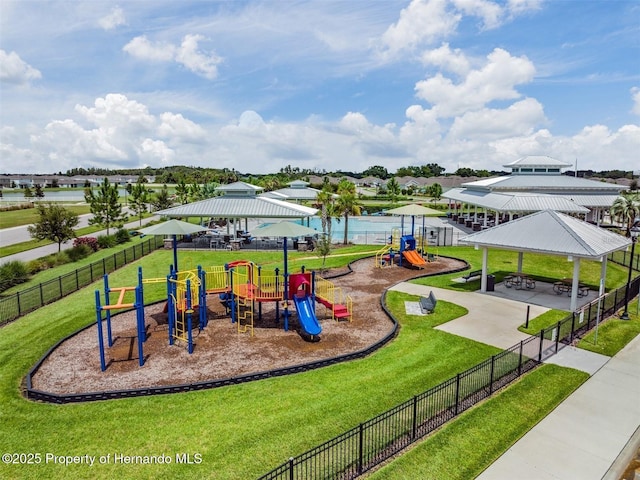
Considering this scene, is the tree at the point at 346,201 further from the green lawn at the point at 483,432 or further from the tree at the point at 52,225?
the green lawn at the point at 483,432

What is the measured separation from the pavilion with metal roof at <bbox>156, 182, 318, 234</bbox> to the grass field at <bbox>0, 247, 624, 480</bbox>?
21.2 meters

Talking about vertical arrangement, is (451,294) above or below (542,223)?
below

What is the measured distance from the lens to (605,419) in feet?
34.0

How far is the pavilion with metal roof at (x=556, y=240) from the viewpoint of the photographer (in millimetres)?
18547

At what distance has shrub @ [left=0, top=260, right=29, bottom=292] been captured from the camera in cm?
2366

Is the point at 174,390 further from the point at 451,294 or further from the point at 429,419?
the point at 451,294

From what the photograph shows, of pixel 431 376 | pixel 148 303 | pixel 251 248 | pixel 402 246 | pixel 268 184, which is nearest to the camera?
pixel 431 376

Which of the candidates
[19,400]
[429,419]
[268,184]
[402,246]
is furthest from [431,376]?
[268,184]

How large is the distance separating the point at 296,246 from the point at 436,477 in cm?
2838

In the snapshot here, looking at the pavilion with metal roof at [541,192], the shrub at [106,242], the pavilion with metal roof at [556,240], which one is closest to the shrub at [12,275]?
the shrub at [106,242]

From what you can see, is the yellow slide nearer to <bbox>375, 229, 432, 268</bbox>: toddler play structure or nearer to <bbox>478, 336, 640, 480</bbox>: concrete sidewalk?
<bbox>375, 229, 432, 268</bbox>: toddler play structure

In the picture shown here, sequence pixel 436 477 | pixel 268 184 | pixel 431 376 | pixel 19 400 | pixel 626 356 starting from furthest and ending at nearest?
pixel 268 184 → pixel 626 356 → pixel 431 376 → pixel 19 400 → pixel 436 477

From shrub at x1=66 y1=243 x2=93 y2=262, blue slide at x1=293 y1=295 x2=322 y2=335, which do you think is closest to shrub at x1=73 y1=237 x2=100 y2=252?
shrub at x1=66 y1=243 x2=93 y2=262

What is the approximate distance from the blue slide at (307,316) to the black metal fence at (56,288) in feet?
41.0
